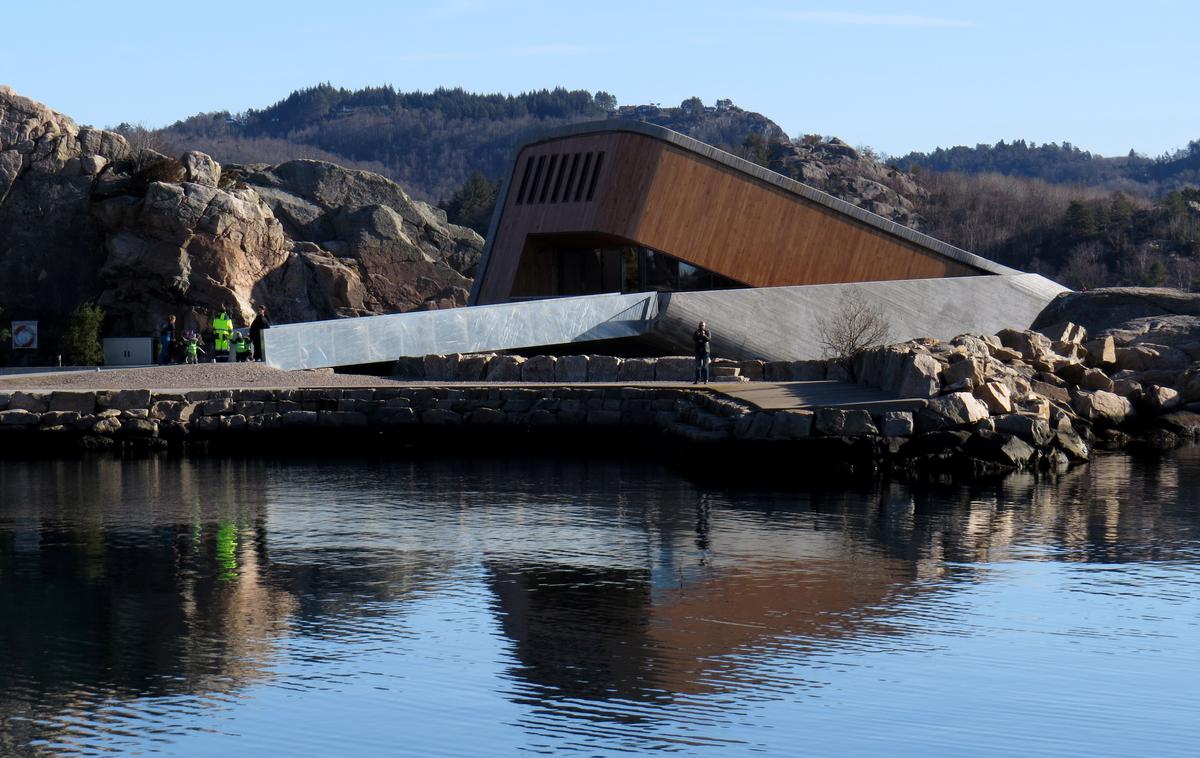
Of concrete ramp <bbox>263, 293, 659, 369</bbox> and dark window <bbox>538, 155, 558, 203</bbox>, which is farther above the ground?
dark window <bbox>538, 155, 558, 203</bbox>

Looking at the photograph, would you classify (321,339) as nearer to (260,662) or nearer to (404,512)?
(404,512)

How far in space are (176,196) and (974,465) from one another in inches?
1024

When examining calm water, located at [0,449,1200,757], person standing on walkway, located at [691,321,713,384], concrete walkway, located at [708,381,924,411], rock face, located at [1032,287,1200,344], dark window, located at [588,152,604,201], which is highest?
dark window, located at [588,152,604,201]

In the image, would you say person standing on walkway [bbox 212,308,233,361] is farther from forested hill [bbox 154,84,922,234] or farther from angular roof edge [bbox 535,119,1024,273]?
forested hill [bbox 154,84,922,234]

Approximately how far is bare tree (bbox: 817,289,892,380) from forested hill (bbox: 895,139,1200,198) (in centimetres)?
12781

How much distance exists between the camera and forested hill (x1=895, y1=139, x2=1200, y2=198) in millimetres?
161000

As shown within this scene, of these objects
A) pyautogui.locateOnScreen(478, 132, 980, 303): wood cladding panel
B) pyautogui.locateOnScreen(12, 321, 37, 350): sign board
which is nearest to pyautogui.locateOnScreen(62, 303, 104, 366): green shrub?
pyautogui.locateOnScreen(12, 321, 37, 350): sign board

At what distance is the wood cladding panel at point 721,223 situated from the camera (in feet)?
121

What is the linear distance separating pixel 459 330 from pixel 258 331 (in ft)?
14.6

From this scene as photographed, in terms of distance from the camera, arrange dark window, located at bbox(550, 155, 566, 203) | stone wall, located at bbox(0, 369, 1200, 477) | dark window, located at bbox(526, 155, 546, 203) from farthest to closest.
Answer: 1. dark window, located at bbox(526, 155, 546, 203)
2. dark window, located at bbox(550, 155, 566, 203)
3. stone wall, located at bbox(0, 369, 1200, 477)

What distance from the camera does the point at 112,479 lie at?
2209 cm

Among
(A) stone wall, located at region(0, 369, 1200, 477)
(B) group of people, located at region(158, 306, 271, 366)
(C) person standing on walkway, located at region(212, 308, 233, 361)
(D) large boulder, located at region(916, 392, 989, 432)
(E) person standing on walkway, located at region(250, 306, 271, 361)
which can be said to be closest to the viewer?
(D) large boulder, located at region(916, 392, 989, 432)

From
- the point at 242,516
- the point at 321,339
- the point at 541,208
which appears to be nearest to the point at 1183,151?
the point at 541,208

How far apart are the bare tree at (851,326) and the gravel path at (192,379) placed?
36.1 ft
